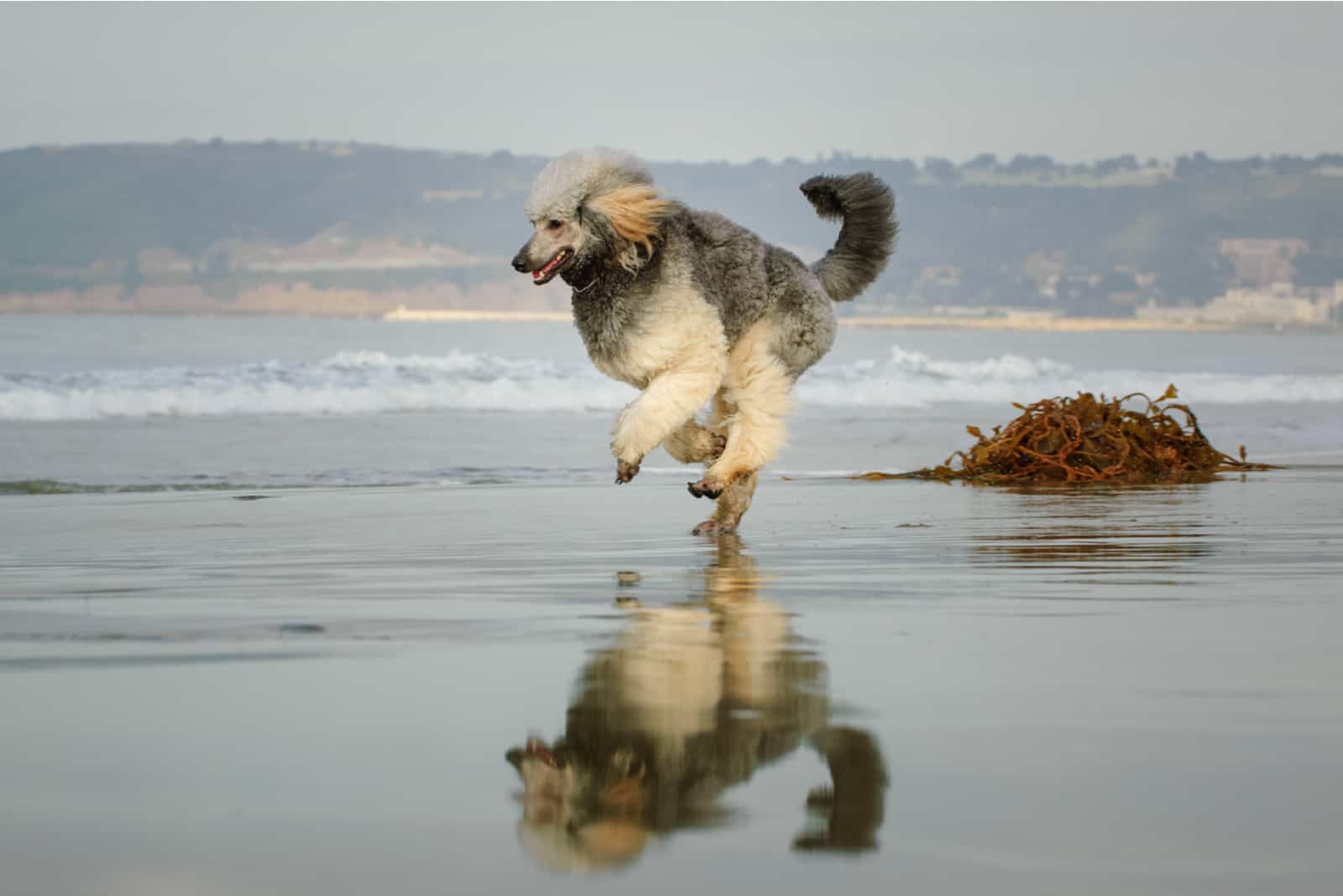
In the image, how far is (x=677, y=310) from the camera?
7363mm

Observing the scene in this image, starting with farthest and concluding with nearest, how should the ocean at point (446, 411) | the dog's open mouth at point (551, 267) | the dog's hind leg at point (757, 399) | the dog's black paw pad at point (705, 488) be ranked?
the ocean at point (446, 411), the dog's hind leg at point (757, 399), the dog's black paw pad at point (705, 488), the dog's open mouth at point (551, 267)

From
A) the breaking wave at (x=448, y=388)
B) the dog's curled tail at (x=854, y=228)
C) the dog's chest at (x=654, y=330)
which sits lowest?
the dog's chest at (x=654, y=330)

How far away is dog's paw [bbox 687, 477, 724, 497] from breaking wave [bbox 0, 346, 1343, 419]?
13951mm

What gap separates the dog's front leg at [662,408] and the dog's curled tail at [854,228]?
1545mm

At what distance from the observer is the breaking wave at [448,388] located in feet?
68.9

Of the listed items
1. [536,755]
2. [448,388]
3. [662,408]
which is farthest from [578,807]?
[448,388]

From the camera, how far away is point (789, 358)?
27.0 feet

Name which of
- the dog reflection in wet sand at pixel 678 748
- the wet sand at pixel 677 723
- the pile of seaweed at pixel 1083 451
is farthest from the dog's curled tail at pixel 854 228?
the dog reflection in wet sand at pixel 678 748

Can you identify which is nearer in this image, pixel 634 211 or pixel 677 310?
pixel 634 211

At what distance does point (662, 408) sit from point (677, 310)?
428mm

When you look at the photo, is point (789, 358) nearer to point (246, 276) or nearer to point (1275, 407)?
point (1275, 407)

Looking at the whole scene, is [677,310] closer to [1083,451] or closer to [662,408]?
[662,408]

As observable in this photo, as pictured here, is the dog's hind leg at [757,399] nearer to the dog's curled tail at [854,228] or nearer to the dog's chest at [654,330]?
the dog's chest at [654,330]

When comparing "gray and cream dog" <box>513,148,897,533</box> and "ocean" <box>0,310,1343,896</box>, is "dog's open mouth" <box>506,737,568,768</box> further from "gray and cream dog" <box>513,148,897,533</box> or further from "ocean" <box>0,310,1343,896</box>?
"gray and cream dog" <box>513,148,897,533</box>
